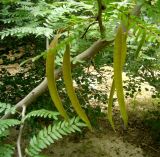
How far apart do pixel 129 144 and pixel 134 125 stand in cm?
42

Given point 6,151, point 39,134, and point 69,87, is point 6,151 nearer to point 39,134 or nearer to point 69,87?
point 39,134

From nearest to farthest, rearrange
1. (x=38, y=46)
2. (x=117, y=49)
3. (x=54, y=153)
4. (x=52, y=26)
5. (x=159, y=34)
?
(x=117, y=49) < (x=159, y=34) < (x=52, y=26) < (x=38, y=46) < (x=54, y=153)

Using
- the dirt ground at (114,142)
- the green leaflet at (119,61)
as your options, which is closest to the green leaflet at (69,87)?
the green leaflet at (119,61)

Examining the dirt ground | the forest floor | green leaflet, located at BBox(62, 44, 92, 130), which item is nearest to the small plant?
green leaflet, located at BBox(62, 44, 92, 130)

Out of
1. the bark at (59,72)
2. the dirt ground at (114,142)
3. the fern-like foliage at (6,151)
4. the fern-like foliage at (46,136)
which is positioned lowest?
the dirt ground at (114,142)

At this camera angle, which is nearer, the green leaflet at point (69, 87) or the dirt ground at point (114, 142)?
the green leaflet at point (69, 87)

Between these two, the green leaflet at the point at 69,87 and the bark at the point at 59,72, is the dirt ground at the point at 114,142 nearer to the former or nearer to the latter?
the bark at the point at 59,72

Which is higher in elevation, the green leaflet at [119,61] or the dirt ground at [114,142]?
the green leaflet at [119,61]

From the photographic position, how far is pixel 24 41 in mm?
3363

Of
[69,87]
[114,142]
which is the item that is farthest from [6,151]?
[114,142]

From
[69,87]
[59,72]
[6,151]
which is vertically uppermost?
[69,87]

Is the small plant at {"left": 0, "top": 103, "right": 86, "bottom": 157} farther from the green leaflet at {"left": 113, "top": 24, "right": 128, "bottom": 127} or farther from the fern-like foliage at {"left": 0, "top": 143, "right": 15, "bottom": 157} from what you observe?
the green leaflet at {"left": 113, "top": 24, "right": 128, "bottom": 127}

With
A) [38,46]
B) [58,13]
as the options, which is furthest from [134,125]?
[58,13]

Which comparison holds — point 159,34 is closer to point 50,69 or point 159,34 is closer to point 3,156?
point 50,69
